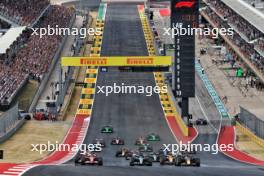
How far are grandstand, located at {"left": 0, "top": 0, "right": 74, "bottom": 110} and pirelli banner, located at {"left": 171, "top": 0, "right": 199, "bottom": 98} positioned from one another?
51.9 ft

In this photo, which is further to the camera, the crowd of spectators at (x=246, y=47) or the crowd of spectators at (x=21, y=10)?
the crowd of spectators at (x=21, y=10)

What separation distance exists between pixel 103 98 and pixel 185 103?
19.0 m

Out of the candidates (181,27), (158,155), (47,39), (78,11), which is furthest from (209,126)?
(78,11)

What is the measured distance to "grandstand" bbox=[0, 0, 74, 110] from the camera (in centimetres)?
8925

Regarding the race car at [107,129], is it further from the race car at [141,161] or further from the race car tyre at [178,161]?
the race car tyre at [178,161]

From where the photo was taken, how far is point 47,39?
373 ft

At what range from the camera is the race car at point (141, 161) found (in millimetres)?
57469

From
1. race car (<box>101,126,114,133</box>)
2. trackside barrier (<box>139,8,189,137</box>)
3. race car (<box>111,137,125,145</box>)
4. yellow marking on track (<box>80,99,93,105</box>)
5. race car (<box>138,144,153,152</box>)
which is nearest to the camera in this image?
race car (<box>138,144,153,152</box>)

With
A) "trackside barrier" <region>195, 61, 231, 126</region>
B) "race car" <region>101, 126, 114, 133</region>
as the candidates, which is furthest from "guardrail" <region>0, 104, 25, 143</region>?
"trackside barrier" <region>195, 61, 231, 126</region>

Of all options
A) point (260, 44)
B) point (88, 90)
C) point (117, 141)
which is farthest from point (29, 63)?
point (117, 141)

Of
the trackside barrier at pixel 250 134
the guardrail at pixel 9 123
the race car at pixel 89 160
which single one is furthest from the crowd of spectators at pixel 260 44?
the race car at pixel 89 160

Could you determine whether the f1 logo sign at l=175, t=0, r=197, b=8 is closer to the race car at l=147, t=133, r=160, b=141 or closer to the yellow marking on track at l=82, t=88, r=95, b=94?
the race car at l=147, t=133, r=160, b=141

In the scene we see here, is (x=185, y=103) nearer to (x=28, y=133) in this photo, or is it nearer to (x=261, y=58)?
(x=28, y=133)

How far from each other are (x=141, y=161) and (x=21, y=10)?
224ft
